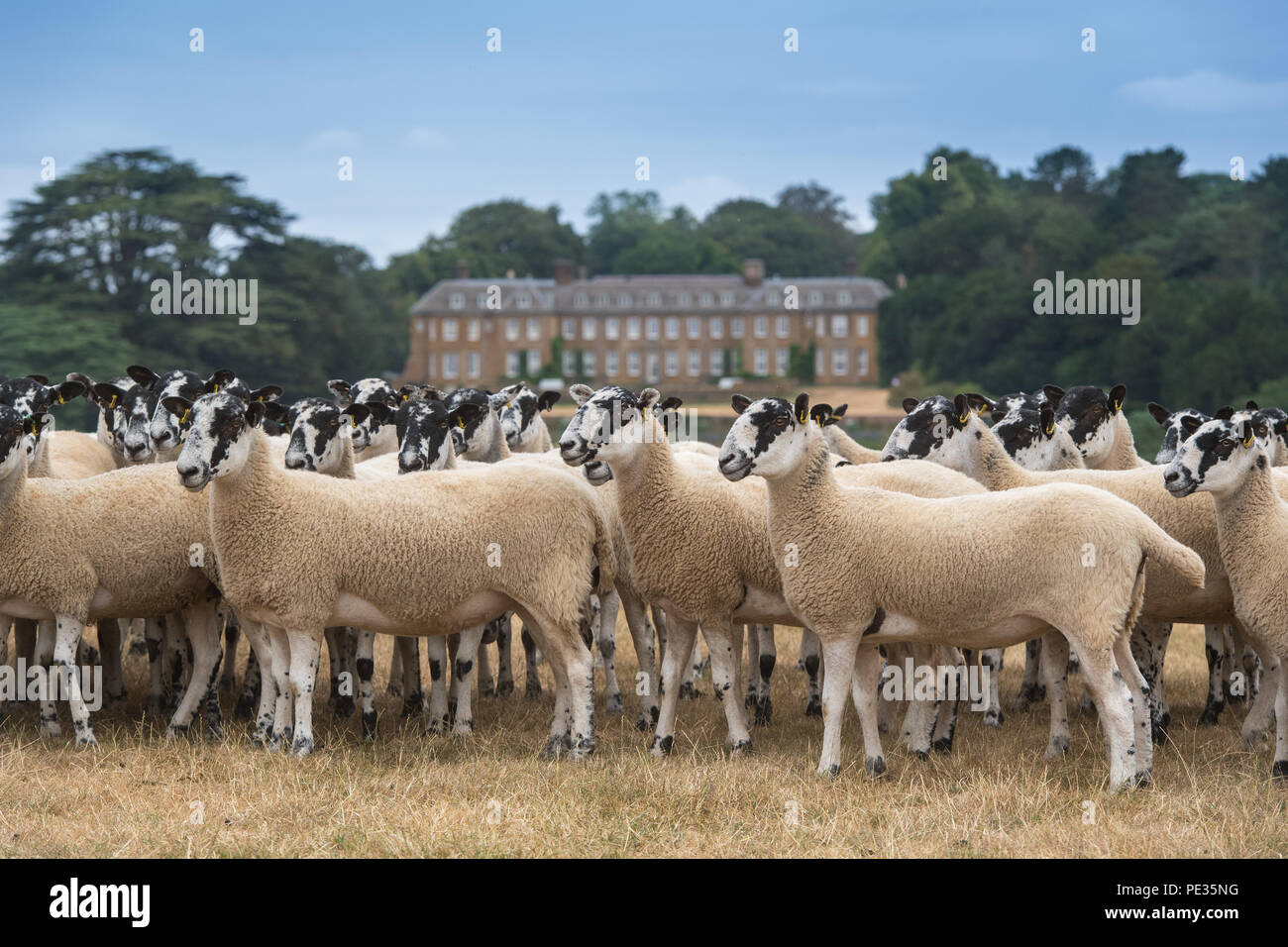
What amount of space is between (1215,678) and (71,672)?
8104 mm

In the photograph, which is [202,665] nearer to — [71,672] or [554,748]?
[71,672]

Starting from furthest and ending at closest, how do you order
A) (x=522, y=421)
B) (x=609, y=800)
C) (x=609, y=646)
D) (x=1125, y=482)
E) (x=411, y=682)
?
(x=522, y=421)
(x=609, y=646)
(x=411, y=682)
(x=1125, y=482)
(x=609, y=800)

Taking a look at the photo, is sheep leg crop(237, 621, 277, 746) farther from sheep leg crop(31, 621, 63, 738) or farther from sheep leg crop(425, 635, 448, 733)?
sheep leg crop(31, 621, 63, 738)

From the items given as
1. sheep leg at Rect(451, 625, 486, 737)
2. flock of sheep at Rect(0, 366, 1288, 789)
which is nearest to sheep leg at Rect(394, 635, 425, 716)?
flock of sheep at Rect(0, 366, 1288, 789)

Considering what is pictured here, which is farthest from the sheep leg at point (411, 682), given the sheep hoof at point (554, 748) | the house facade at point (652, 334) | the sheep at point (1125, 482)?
the house facade at point (652, 334)

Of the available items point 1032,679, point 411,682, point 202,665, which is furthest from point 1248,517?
point 202,665

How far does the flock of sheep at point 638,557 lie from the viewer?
7.96 metres

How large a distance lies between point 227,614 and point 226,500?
2.11 metres

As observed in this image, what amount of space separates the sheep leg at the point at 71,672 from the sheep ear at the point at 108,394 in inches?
104

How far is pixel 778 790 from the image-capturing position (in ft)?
25.7

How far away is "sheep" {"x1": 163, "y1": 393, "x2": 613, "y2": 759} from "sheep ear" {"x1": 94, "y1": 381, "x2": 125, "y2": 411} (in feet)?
7.48

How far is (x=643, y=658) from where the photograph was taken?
32.6 feet

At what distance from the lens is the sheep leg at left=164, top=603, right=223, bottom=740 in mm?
9375

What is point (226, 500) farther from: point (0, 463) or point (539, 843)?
point (539, 843)
